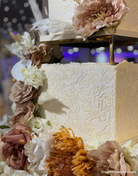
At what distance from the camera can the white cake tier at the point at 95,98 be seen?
81 cm

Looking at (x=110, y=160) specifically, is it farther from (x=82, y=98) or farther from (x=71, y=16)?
(x=71, y=16)

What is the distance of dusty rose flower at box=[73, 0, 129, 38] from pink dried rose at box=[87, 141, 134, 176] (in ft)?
1.42

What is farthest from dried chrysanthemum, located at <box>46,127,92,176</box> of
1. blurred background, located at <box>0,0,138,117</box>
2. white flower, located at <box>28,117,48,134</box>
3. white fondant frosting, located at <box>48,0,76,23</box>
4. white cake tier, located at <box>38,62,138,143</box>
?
white fondant frosting, located at <box>48,0,76,23</box>

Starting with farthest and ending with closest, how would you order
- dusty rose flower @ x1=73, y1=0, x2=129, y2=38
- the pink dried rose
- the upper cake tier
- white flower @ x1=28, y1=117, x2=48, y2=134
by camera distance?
white flower @ x1=28, y1=117, x2=48, y2=134 < the upper cake tier < dusty rose flower @ x1=73, y1=0, x2=129, y2=38 < the pink dried rose

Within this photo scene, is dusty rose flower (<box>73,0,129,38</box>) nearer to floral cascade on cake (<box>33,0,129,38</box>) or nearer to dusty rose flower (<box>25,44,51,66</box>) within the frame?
floral cascade on cake (<box>33,0,129,38</box>)

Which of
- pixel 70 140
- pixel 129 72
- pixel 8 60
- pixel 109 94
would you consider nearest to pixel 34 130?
pixel 70 140

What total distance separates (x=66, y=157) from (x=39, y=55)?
1.68 feet

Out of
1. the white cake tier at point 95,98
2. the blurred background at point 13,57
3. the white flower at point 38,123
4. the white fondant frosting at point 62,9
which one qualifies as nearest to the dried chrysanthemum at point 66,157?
the white cake tier at point 95,98

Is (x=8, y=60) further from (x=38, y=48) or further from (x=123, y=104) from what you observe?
(x=123, y=104)

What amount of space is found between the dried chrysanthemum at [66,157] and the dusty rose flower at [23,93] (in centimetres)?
32

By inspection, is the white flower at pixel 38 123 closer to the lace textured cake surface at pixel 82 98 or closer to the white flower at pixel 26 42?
the lace textured cake surface at pixel 82 98

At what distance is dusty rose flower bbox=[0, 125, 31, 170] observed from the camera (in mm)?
849

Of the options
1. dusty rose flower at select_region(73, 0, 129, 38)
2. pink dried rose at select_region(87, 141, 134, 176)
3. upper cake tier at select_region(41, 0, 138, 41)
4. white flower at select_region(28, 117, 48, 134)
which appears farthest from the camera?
white flower at select_region(28, 117, 48, 134)

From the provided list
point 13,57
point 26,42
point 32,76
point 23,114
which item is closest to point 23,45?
point 26,42
